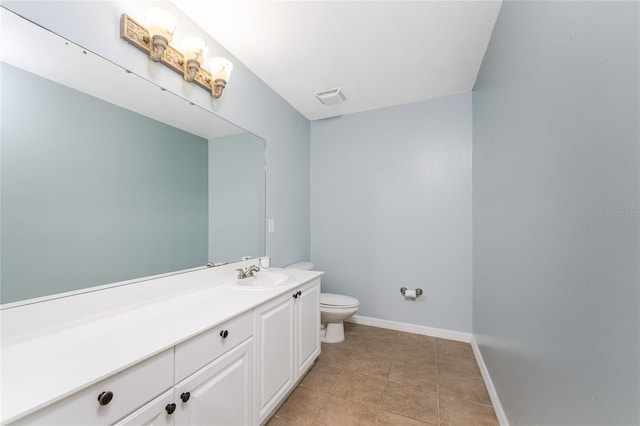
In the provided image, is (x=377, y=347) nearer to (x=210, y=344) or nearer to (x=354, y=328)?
(x=354, y=328)

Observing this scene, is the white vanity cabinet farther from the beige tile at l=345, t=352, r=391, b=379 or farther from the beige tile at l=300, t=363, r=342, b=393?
the beige tile at l=345, t=352, r=391, b=379

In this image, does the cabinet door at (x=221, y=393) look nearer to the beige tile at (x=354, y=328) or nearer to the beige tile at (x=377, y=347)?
the beige tile at (x=377, y=347)

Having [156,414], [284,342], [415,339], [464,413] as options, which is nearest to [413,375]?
[464,413]

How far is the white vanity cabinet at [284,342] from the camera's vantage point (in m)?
1.33

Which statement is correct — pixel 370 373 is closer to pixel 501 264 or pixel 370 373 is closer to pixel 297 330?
pixel 297 330

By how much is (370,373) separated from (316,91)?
8.19ft

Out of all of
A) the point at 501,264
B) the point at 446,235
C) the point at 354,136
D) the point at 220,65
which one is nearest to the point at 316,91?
the point at 354,136

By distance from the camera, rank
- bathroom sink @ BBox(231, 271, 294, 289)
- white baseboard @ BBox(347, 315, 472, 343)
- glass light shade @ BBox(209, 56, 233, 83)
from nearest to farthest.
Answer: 1. glass light shade @ BBox(209, 56, 233, 83)
2. bathroom sink @ BBox(231, 271, 294, 289)
3. white baseboard @ BBox(347, 315, 472, 343)

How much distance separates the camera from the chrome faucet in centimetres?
176

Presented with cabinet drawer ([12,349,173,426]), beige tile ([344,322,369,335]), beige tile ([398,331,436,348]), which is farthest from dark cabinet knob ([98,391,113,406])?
beige tile ([398,331,436,348])

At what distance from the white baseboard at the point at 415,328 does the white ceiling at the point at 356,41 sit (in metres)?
2.35

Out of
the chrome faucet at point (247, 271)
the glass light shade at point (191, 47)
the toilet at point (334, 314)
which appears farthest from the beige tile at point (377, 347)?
the glass light shade at point (191, 47)

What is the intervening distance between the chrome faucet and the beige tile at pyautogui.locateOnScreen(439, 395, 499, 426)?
59.6 inches

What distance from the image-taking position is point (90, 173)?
3.57ft
